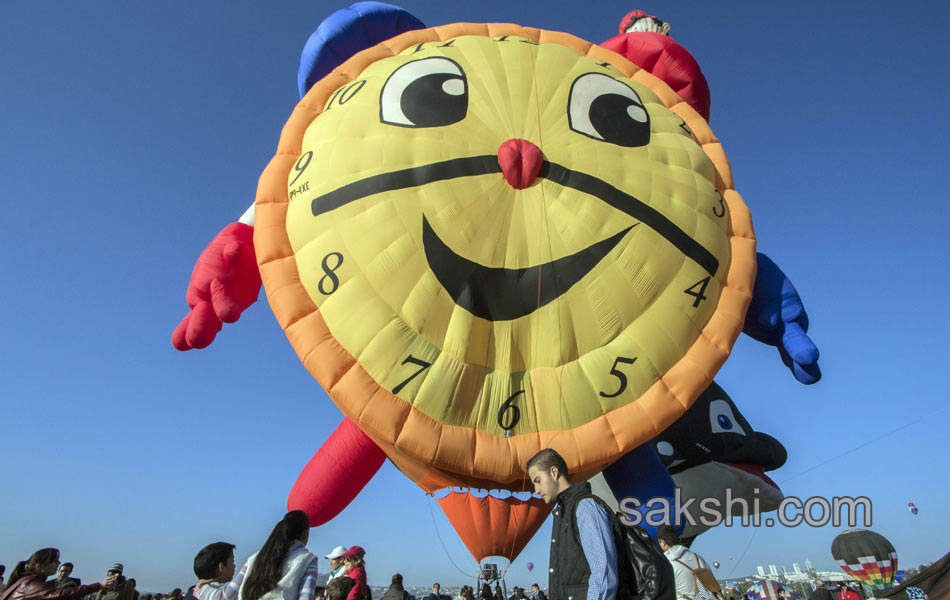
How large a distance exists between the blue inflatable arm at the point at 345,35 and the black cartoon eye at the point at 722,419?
6405 millimetres

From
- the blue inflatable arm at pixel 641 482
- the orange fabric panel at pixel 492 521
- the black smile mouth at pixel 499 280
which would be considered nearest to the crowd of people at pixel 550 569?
the orange fabric panel at pixel 492 521

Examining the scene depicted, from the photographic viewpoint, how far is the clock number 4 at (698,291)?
477 centimetres

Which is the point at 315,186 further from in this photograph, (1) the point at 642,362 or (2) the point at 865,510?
(2) the point at 865,510

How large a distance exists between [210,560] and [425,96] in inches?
148

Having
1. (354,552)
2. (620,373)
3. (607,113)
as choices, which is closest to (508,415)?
(620,373)

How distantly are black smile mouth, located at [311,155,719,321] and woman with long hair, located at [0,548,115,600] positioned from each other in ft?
9.08

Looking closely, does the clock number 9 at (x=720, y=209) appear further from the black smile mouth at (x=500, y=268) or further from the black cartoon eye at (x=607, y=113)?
the black cartoon eye at (x=607, y=113)

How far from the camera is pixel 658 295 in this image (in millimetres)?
4730

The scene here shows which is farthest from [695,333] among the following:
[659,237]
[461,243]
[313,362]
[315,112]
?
[315,112]

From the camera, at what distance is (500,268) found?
15.0ft

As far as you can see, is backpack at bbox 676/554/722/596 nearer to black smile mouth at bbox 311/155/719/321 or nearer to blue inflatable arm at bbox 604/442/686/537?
blue inflatable arm at bbox 604/442/686/537

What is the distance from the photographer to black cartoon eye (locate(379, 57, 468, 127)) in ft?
16.0

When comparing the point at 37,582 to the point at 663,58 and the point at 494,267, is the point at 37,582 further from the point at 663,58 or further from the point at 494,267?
the point at 663,58

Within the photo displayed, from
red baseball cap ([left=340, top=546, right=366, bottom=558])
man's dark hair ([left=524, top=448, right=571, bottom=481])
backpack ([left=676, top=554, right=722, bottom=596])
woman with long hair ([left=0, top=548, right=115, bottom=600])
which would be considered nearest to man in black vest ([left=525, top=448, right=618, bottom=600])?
man's dark hair ([left=524, top=448, right=571, bottom=481])
